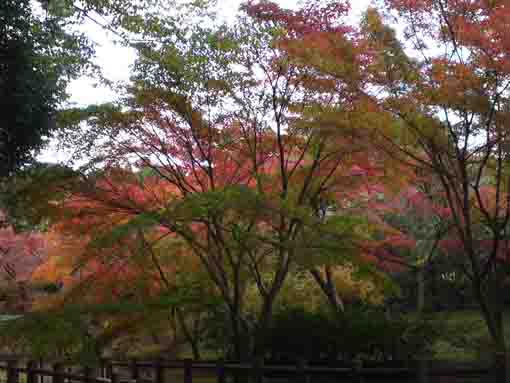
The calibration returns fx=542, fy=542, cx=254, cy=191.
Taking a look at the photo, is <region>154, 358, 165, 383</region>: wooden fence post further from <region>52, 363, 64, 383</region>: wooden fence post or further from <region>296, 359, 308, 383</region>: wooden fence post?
<region>296, 359, 308, 383</region>: wooden fence post

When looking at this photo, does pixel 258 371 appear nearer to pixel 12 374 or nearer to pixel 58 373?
pixel 58 373

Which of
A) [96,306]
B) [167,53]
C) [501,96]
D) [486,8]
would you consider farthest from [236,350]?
[486,8]

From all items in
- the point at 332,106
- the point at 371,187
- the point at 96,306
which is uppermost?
the point at 332,106

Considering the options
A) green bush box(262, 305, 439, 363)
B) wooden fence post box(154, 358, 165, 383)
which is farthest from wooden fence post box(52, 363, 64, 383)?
green bush box(262, 305, 439, 363)

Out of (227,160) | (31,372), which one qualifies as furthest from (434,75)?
(31,372)

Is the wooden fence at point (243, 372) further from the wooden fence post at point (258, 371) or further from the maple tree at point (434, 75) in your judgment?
the maple tree at point (434, 75)

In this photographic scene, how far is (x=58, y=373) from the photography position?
28.5 feet

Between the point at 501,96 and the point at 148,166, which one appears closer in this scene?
the point at 501,96

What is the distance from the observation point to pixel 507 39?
8.20m

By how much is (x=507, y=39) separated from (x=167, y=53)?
5.34m

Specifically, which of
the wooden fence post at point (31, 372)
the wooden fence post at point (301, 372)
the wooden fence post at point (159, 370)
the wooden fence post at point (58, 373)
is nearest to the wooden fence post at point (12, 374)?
the wooden fence post at point (31, 372)

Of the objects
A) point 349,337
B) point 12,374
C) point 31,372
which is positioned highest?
point 349,337

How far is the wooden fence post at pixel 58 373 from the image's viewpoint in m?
8.68

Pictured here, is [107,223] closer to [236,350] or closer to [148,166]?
[148,166]
